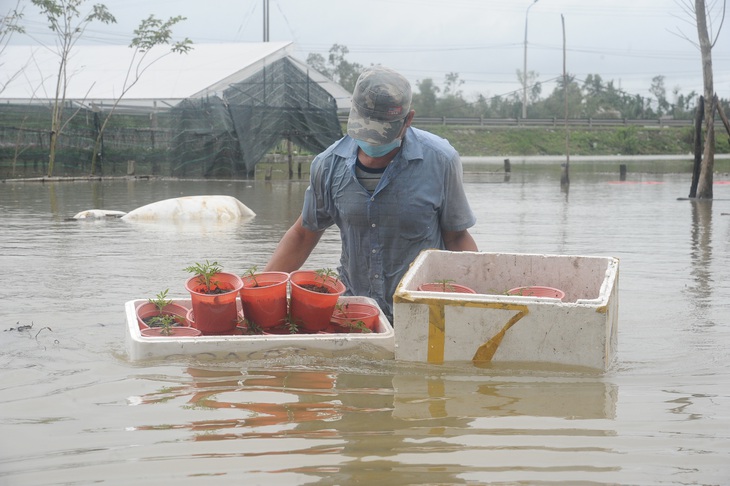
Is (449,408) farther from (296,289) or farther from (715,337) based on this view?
(715,337)

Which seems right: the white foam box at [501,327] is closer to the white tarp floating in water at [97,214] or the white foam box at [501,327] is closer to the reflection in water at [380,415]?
the reflection in water at [380,415]

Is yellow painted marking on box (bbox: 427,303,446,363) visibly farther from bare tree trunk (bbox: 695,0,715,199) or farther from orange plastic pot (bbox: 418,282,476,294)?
bare tree trunk (bbox: 695,0,715,199)

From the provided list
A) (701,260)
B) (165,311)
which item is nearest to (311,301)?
(165,311)

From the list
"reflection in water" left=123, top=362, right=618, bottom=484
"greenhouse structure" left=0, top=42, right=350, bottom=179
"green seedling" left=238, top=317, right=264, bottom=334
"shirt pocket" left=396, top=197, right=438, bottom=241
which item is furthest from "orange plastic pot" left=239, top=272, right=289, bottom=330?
"greenhouse structure" left=0, top=42, right=350, bottom=179

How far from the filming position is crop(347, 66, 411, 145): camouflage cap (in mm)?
4309

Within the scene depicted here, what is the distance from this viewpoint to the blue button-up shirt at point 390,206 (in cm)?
455

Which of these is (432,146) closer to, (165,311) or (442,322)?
(442,322)

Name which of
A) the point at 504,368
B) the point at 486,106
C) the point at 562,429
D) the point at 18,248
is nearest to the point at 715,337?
the point at 504,368

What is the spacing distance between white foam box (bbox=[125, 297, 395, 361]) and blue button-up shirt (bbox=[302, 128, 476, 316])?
608mm

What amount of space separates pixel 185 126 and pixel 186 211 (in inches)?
528

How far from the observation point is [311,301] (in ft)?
14.3

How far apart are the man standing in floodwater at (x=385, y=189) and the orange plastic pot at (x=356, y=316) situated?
19cm

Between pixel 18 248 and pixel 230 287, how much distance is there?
19.5 ft

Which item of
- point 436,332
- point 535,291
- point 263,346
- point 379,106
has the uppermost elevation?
point 379,106
